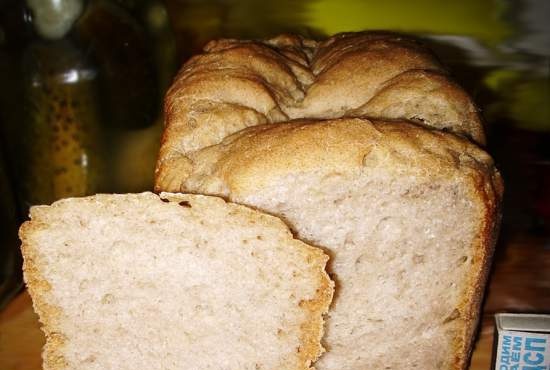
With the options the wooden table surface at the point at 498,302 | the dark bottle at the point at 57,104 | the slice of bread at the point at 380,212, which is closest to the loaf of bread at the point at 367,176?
the slice of bread at the point at 380,212

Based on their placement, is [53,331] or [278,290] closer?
[278,290]

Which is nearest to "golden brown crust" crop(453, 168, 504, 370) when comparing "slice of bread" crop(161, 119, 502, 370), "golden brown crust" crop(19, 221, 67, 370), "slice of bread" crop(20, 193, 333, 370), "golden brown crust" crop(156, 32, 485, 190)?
"slice of bread" crop(161, 119, 502, 370)

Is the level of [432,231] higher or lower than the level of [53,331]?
higher

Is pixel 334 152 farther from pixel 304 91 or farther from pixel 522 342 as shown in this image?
pixel 522 342

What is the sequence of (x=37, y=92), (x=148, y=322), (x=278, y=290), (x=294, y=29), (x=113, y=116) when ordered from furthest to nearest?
(x=294, y=29) → (x=113, y=116) → (x=37, y=92) → (x=148, y=322) → (x=278, y=290)

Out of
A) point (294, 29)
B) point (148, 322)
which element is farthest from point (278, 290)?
point (294, 29)

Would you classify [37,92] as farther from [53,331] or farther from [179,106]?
[53,331]
